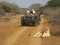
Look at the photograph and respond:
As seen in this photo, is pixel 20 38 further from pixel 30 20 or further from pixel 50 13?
pixel 50 13

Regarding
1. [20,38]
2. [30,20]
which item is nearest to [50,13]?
[30,20]

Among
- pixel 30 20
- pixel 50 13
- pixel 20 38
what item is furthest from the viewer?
pixel 50 13

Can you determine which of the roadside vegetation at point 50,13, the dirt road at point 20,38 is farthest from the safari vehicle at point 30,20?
the dirt road at point 20,38

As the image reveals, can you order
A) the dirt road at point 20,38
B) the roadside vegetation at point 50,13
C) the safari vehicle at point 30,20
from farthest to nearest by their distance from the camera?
the roadside vegetation at point 50,13 → the safari vehicle at point 30,20 → the dirt road at point 20,38

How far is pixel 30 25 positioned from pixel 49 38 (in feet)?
42.2

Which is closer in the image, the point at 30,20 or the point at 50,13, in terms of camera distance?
the point at 30,20

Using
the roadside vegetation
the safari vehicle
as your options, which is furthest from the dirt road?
the safari vehicle

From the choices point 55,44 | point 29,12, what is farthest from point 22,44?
point 29,12

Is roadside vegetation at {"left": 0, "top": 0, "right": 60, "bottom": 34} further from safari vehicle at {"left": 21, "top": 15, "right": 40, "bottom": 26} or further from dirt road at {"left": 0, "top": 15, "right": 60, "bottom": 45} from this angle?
dirt road at {"left": 0, "top": 15, "right": 60, "bottom": 45}

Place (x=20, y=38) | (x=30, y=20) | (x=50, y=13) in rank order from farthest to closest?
(x=50, y=13) < (x=30, y=20) < (x=20, y=38)

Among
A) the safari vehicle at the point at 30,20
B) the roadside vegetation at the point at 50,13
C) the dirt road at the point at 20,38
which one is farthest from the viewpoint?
the roadside vegetation at the point at 50,13

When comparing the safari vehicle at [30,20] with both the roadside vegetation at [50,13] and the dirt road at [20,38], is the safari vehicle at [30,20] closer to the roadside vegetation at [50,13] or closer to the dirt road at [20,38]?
the roadside vegetation at [50,13]

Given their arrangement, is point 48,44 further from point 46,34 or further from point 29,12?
point 29,12

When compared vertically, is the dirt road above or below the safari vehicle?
below
